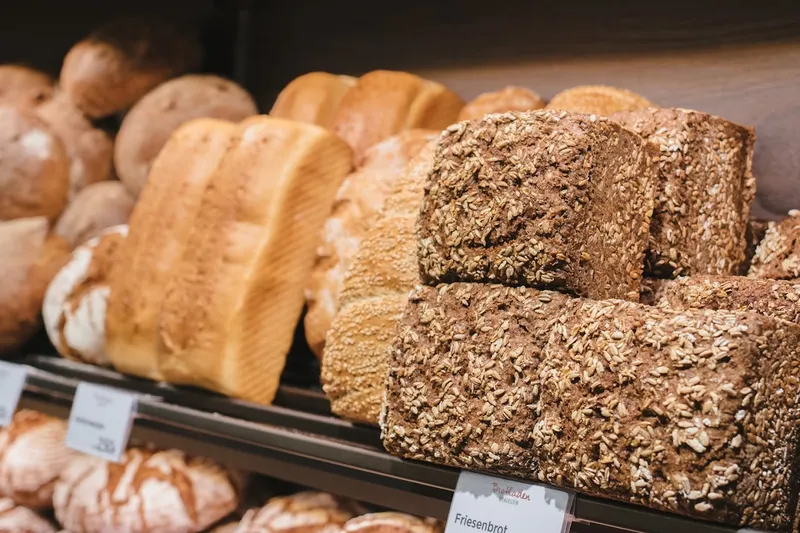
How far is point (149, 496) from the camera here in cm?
169

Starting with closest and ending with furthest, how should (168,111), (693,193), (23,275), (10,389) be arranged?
(693,193)
(10,389)
(23,275)
(168,111)

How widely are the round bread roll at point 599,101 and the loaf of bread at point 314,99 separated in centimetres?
62

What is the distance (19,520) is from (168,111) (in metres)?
1.08

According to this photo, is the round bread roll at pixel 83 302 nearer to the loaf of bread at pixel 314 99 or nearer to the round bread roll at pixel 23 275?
the round bread roll at pixel 23 275

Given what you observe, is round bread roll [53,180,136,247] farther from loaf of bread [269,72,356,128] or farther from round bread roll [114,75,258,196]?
loaf of bread [269,72,356,128]

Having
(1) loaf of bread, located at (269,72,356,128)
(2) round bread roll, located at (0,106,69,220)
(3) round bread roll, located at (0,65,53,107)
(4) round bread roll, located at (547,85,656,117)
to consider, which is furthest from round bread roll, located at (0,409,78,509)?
(4) round bread roll, located at (547,85,656,117)

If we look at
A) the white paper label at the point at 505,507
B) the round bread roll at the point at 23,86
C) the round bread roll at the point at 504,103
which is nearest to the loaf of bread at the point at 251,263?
the round bread roll at the point at 504,103

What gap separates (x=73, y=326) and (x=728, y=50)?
156cm

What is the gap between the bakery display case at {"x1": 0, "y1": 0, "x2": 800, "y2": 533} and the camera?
0.97m

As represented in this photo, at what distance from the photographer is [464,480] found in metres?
1.12

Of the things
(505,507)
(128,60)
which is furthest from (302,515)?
(128,60)

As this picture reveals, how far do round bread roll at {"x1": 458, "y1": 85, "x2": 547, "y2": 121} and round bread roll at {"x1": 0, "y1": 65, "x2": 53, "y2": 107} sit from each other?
58.7 inches

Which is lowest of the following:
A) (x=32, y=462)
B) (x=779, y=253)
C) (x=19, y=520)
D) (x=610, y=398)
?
(x=19, y=520)

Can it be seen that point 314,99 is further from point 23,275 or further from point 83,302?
point 23,275
